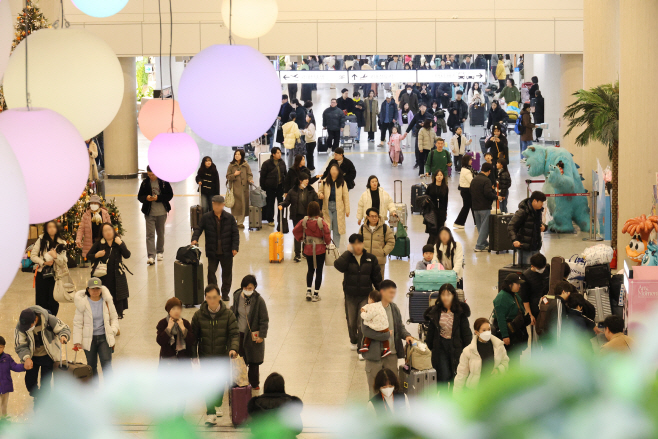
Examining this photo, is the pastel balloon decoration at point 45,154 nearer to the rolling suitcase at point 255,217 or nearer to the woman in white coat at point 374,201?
the woman in white coat at point 374,201

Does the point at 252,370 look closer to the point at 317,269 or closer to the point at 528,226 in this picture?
the point at 317,269

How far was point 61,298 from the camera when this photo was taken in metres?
10.1

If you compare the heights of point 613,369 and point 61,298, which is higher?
point 613,369

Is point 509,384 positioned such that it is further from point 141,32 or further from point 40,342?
point 141,32

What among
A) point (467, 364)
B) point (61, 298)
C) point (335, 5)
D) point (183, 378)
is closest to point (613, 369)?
point (183, 378)

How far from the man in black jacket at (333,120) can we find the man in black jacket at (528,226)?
46.7 feet

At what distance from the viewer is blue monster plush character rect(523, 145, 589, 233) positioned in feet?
50.3

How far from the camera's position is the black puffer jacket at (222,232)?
11.5m

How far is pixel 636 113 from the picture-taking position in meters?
11.9

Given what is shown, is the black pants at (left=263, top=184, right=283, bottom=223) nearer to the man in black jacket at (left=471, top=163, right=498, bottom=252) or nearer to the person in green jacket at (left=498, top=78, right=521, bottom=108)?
the man in black jacket at (left=471, top=163, right=498, bottom=252)

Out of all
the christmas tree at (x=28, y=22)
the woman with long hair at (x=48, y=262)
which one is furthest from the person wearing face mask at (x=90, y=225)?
the christmas tree at (x=28, y=22)

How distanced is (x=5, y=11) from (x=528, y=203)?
9777 millimetres

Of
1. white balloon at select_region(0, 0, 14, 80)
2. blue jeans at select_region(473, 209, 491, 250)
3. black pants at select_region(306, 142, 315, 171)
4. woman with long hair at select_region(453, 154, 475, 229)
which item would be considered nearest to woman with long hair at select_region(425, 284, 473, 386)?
white balloon at select_region(0, 0, 14, 80)

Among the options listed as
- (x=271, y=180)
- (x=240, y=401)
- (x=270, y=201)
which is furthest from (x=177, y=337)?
(x=270, y=201)
